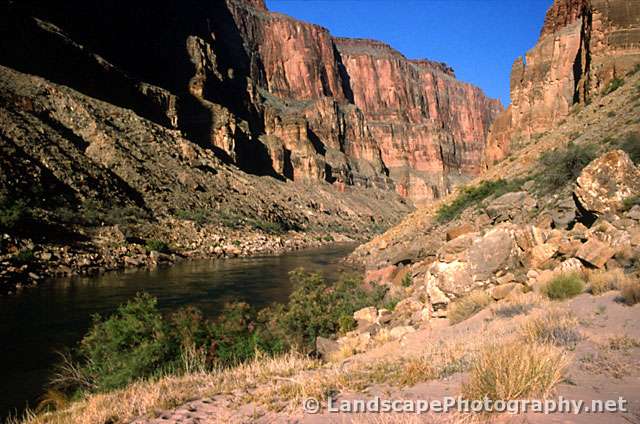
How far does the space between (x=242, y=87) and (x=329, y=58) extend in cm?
5698

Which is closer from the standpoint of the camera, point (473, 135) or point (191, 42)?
point (191, 42)

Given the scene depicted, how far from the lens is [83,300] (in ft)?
53.3

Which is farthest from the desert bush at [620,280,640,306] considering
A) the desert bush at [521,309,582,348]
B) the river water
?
the river water

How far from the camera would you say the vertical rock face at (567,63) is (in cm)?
2450

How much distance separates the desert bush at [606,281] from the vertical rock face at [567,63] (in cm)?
2288

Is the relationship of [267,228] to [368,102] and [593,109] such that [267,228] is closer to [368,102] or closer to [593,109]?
[593,109]

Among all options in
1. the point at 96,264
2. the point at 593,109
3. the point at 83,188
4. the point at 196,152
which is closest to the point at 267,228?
the point at 196,152

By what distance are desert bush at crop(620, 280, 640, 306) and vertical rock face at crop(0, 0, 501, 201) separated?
51.2 meters

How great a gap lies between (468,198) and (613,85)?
10211 millimetres

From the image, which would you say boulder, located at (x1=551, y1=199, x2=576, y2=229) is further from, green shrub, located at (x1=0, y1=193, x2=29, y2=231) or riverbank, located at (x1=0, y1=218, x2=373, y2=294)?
green shrub, located at (x1=0, y1=193, x2=29, y2=231)

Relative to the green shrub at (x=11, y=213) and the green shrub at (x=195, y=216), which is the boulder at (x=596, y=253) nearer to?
the green shrub at (x=11, y=213)

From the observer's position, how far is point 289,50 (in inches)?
5389

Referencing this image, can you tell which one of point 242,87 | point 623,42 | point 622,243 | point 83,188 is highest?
point 242,87

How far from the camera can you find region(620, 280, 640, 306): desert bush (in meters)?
6.11
